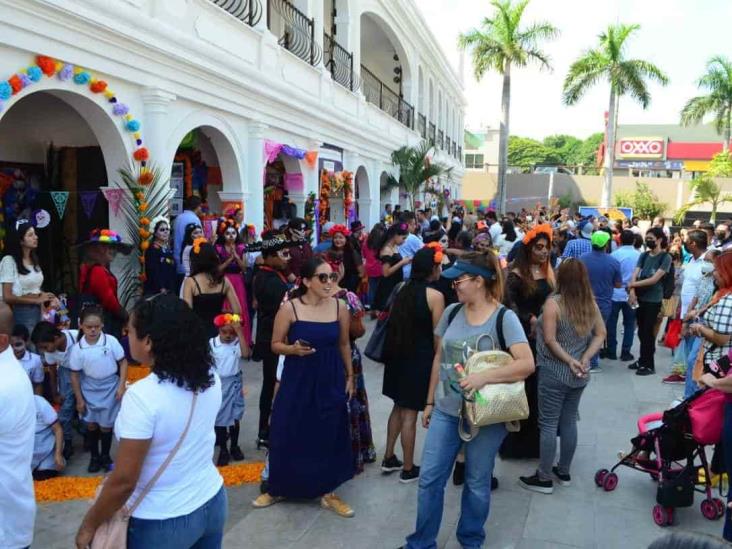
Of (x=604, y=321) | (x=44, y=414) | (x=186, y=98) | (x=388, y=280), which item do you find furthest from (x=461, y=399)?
(x=186, y=98)

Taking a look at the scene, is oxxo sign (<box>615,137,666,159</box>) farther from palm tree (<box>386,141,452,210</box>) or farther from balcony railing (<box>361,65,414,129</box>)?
palm tree (<box>386,141,452,210</box>)

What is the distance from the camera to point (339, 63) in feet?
47.7

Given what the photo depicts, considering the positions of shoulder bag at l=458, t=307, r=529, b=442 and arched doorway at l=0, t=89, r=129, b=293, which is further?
arched doorway at l=0, t=89, r=129, b=293

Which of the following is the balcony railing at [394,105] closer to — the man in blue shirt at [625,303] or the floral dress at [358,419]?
the man in blue shirt at [625,303]

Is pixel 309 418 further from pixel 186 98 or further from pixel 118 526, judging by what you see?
pixel 186 98

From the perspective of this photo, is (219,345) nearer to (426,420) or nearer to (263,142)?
(426,420)

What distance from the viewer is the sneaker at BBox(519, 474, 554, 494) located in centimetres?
424

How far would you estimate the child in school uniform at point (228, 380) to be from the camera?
464cm

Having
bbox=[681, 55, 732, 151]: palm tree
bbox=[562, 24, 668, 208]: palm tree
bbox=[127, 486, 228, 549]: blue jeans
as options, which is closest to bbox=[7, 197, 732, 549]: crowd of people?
bbox=[127, 486, 228, 549]: blue jeans

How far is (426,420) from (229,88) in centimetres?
731

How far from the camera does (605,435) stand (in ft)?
17.7

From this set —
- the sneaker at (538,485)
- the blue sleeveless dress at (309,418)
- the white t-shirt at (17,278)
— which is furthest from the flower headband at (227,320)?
the sneaker at (538,485)

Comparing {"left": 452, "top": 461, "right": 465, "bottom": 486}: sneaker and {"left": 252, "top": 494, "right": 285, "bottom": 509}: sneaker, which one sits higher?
{"left": 452, "top": 461, "right": 465, "bottom": 486}: sneaker

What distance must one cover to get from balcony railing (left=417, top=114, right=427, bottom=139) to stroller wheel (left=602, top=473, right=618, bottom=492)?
68.5 feet
